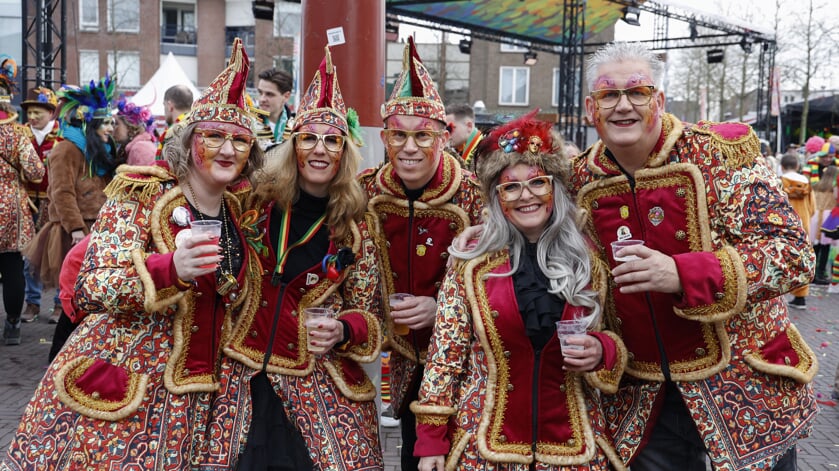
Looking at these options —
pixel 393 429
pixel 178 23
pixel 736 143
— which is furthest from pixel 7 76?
pixel 178 23

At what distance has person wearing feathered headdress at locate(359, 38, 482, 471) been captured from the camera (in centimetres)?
359

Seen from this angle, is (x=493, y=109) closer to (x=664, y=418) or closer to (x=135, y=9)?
(x=135, y=9)

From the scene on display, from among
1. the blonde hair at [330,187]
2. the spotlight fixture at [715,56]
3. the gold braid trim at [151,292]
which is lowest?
the gold braid trim at [151,292]

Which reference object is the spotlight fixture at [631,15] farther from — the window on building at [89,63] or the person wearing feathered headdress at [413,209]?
the window on building at [89,63]

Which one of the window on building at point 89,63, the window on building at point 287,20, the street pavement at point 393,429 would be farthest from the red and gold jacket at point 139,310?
the window on building at point 89,63

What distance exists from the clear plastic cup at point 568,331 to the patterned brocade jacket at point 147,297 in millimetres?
1334

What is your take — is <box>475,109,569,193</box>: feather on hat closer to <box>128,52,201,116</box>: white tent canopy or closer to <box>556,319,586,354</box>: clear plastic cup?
<box>556,319,586,354</box>: clear plastic cup

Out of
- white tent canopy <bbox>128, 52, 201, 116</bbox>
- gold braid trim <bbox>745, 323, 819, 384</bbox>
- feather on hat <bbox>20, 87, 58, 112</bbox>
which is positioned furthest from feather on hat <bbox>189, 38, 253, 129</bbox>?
white tent canopy <bbox>128, 52, 201, 116</bbox>

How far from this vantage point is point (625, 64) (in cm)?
289

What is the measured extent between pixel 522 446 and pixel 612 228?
95 cm

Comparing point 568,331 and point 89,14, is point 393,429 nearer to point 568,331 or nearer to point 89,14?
point 568,331

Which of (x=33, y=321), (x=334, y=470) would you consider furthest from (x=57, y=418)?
(x=33, y=321)

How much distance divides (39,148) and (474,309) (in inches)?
302

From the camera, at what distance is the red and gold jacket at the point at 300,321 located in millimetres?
3100
